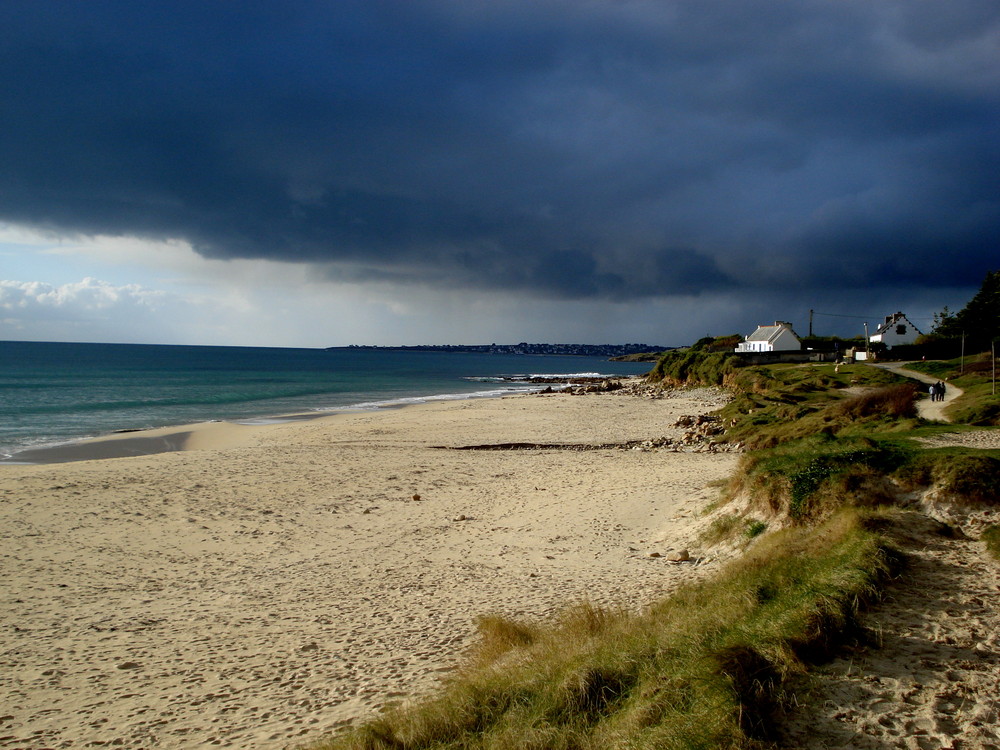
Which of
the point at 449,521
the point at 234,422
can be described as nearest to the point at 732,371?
the point at 234,422

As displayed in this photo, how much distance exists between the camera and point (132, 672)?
25.8 feet

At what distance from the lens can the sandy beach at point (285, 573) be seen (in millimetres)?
7062

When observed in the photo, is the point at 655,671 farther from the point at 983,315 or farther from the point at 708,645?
the point at 983,315

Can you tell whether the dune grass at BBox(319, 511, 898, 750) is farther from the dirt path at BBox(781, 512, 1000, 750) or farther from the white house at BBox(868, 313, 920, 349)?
the white house at BBox(868, 313, 920, 349)

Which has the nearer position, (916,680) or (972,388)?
(916,680)

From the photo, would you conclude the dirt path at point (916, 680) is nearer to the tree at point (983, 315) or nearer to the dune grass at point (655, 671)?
the dune grass at point (655, 671)

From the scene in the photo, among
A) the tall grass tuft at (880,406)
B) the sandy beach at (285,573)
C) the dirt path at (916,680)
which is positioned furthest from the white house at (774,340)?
the dirt path at (916,680)

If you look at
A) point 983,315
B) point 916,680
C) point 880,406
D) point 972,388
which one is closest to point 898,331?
point 983,315

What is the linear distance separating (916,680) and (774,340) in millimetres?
70391

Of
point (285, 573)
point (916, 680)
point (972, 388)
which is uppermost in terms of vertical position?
point (972, 388)

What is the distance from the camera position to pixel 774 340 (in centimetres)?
6944

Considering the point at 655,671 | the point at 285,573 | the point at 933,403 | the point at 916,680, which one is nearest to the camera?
the point at 916,680

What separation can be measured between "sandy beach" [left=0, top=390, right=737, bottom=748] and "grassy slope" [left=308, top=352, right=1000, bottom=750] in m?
1.27

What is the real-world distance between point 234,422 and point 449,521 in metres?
30.2
